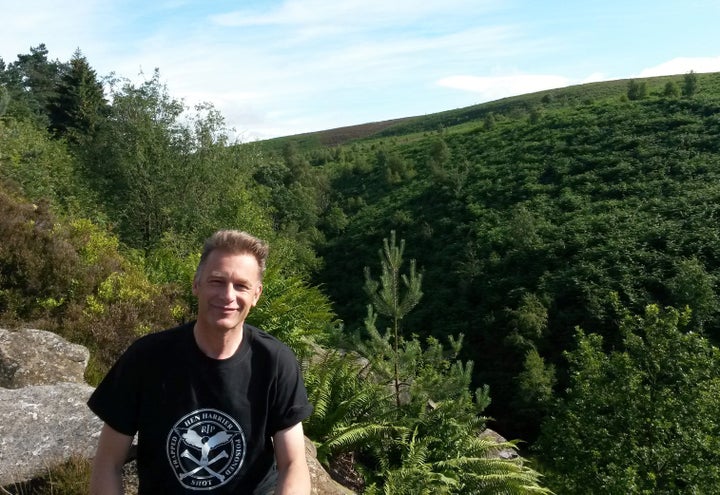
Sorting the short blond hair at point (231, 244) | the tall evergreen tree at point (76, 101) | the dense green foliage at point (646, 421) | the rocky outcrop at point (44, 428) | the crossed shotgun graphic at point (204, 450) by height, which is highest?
the tall evergreen tree at point (76, 101)

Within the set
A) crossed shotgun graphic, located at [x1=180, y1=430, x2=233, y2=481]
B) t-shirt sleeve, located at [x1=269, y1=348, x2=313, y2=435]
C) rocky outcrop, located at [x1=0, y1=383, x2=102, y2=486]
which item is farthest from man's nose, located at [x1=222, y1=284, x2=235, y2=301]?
rocky outcrop, located at [x1=0, y1=383, x2=102, y2=486]

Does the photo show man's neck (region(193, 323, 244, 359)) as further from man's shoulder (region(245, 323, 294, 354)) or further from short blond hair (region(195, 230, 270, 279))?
short blond hair (region(195, 230, 270, 279))

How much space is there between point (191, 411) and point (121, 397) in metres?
0.32

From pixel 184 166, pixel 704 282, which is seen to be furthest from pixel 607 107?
pixel 184 166

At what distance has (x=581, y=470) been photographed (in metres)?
16.4

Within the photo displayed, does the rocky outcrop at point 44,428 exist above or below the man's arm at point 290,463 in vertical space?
below

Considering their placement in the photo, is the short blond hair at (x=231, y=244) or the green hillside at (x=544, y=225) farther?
the green hillside at (x=544, y=225)

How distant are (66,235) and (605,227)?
50727 millimetres

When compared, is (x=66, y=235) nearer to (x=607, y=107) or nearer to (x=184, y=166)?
(x=184, y=166)

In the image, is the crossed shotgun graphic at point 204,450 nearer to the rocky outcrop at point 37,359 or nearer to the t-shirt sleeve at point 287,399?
the t-shirt sleeve at point 287,399

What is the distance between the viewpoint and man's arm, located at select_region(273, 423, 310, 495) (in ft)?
8.75

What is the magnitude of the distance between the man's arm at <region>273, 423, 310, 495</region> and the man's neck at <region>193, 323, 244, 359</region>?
46 centimetres

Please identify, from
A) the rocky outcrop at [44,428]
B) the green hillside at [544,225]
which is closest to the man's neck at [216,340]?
the rocky outcrop at [44,428]

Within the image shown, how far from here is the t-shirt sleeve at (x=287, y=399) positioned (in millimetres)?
2697
